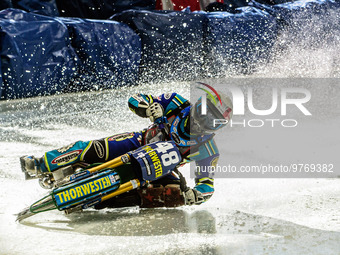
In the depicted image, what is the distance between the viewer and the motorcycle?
7.38 ft

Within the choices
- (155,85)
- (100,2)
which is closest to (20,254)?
(155,85)

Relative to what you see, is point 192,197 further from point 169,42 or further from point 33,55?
point 169,42

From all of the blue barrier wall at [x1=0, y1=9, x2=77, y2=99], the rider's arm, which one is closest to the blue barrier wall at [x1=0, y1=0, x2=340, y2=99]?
the blue barrier wall at [x1=0, y1=9, x2=77, y2=99]

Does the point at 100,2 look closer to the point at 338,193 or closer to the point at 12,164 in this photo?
the point at 12,164

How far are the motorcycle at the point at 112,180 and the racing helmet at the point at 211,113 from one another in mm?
171

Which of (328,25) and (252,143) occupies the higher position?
(328,25)

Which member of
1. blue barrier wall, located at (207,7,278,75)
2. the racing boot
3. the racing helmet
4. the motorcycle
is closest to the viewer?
the motorcycle

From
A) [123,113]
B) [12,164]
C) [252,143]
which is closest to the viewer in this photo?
[12,164]

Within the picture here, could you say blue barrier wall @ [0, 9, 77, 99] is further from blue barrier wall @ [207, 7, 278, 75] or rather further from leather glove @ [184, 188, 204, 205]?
leather glove @ [184, 188, 204, 205]

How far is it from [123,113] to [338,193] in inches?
115

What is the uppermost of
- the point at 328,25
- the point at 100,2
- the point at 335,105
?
the point at 100,2

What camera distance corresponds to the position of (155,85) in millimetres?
6914

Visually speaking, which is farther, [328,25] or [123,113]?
[328,25]

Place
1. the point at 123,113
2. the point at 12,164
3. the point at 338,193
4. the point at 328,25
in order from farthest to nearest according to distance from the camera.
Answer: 1. the point at 328,25
2. the point at 123,113
3. the point at 12,164
4. the point at 338,193
